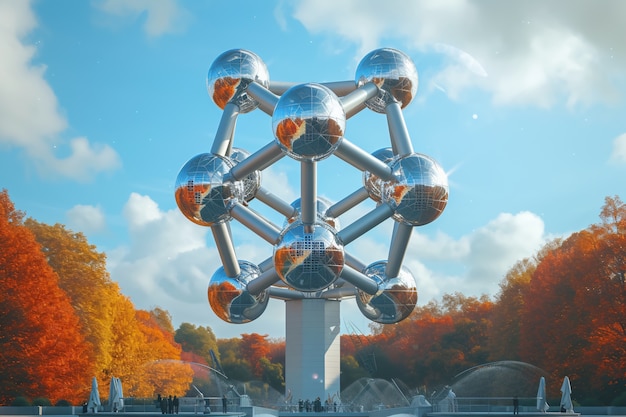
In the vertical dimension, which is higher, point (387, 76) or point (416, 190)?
point (387, 76)

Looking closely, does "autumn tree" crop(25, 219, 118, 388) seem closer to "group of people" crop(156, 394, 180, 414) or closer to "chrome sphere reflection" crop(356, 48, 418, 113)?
"group of people" crop(156, 394, 180, 414)

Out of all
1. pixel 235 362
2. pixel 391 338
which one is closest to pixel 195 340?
pixel 235 362

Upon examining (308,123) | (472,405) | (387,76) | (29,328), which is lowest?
(472,405)

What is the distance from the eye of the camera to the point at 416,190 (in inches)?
1138

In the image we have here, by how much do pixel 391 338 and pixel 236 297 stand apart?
4753cm

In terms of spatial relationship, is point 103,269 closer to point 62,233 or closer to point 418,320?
point 62,233

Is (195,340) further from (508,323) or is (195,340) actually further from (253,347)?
(508,323)

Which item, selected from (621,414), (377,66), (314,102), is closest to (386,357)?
(621,414)

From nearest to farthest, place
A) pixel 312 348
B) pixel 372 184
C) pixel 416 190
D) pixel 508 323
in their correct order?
pixel 416 190 → pixel 372 184 → pixel 312 348 → pixel 508 323

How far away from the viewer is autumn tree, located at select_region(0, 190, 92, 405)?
144 ft

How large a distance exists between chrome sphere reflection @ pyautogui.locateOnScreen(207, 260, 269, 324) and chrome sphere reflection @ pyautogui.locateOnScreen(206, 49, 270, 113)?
17.9 ft

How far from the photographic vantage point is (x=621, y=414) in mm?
41031

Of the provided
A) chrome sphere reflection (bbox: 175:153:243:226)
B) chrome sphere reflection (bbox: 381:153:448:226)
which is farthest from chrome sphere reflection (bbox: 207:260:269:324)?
chrome sphere reflection (bbox: 381:153:448:226)

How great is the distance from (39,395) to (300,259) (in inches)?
862
